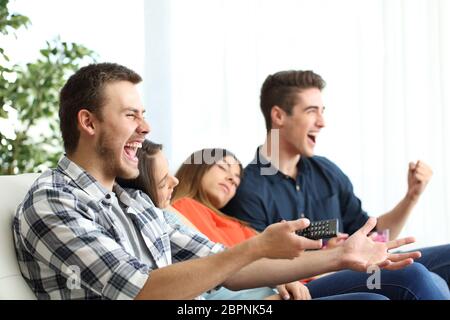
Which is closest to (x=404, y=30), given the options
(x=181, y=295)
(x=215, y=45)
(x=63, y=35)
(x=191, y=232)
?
(x=215, y=45)

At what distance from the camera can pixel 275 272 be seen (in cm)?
193

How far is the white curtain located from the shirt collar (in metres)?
1.97

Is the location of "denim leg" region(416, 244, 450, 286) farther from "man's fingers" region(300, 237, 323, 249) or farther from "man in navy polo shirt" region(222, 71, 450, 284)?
"man's fingers" region(300, 237, 323, 249)

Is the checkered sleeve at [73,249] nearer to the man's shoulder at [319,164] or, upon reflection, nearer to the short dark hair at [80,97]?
the short dark hair at [80,97]

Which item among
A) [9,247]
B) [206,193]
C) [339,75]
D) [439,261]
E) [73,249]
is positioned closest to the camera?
[73,249]

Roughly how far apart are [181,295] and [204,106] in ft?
7.42

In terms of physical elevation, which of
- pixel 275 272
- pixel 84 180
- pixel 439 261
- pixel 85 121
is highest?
pixel 85 121

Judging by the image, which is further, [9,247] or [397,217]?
[397,217]

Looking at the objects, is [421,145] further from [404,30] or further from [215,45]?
[215,45]

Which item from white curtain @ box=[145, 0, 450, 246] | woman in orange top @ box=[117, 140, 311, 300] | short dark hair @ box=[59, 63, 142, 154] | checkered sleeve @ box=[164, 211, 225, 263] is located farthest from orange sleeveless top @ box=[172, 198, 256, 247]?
white curtain @ box=[145, 0, 450, 246]

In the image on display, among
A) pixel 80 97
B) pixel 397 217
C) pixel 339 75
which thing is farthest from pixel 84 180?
pixel 339 75

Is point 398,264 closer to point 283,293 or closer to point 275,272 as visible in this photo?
point 275,272

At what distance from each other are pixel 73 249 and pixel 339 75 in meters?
2.50

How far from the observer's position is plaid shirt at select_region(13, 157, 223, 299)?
1530 millimetres
